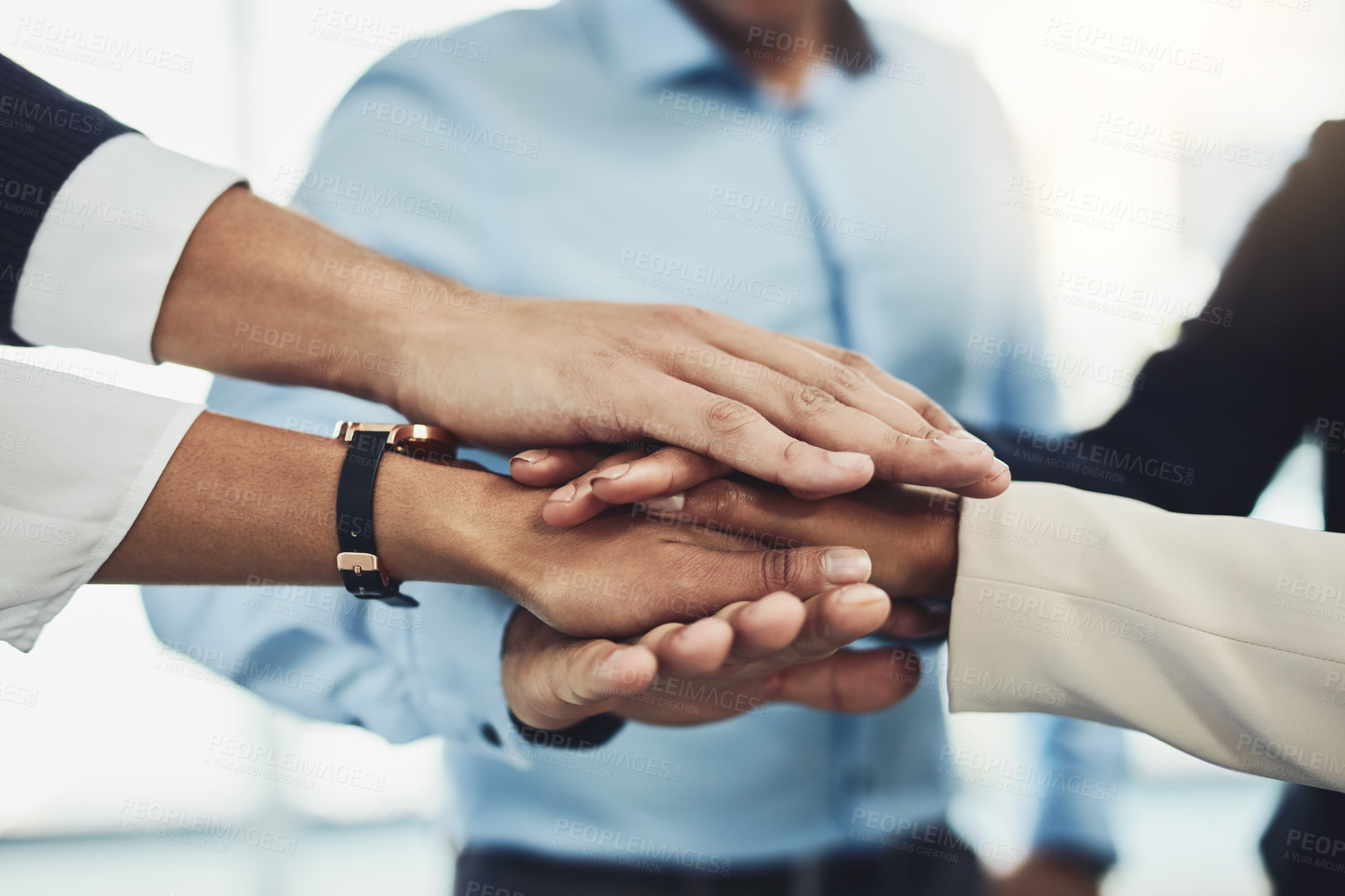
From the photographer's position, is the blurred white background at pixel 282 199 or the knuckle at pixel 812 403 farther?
the blurred white background at pixel 282 199

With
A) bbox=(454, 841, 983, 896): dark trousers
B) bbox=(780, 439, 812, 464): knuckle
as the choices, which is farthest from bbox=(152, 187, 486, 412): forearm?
bbox=(454, 841, 983, 896): dark trousers

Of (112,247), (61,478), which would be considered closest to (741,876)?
(61,478)

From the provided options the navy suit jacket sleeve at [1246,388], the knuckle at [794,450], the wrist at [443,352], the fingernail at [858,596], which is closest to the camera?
the fingernail at [858,596]

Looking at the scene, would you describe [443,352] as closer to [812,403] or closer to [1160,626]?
[812,403]

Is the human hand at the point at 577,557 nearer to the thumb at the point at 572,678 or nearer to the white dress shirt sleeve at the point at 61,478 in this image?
the thumb at the point at 572,678

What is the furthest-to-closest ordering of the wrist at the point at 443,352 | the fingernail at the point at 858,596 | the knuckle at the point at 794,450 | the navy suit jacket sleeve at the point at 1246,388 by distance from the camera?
A: the navy suit jacket sleeve at the point at 1246,388, the wrist at the point at 443,352, the knuckle at the point at 794,450, the fingernail at the point at 858,596

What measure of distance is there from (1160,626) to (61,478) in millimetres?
816

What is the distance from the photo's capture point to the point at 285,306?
0.73 m

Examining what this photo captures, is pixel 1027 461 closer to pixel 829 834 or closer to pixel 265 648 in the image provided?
pixel 829 834

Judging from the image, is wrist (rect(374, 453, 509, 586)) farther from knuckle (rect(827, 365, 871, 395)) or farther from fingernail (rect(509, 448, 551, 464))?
knuckle (rect(827, 365, 871, 395))

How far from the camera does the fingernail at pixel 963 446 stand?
54cm

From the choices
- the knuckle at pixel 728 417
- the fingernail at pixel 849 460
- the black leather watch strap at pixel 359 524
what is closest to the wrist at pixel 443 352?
the black leather watch strap at pixel 359 524

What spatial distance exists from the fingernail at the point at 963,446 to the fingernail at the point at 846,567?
0.37 ft

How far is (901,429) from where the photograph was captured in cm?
59
